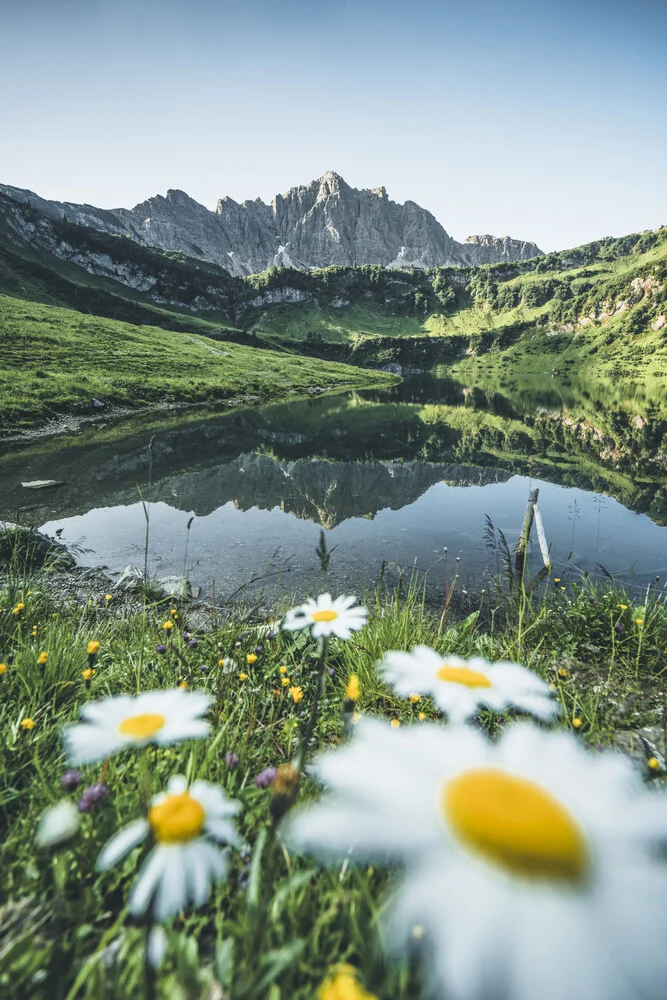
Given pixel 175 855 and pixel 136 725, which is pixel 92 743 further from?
pixel 175 855

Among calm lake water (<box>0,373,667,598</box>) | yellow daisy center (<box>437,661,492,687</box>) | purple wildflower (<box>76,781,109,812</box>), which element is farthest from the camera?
calm lake water (<box>0,373,667,598</box>)

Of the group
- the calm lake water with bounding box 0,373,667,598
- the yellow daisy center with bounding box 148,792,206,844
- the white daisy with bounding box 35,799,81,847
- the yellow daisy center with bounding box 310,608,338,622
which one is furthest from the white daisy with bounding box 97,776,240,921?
the calm lake water with bounding box 0,373,667,598

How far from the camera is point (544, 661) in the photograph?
164 inches

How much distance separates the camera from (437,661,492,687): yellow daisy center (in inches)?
59.1

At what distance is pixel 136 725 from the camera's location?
49.9 inches

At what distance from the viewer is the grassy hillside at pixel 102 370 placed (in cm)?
2844

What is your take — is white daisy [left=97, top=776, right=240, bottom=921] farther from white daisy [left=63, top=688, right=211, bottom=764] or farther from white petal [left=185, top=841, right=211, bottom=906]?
white daisy [left=63, top=688, right=211, bottom=764]

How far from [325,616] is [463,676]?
36.6 inches

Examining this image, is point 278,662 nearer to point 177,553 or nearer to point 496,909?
point 496,909

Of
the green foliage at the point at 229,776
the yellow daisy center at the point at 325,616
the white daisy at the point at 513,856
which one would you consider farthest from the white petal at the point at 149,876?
the yellow daisy center at the point at 325,616

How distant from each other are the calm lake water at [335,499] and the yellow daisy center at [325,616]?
1782 millimetres

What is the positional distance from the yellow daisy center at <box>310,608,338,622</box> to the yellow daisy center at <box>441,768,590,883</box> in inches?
55.4

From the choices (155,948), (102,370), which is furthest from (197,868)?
(102,370)

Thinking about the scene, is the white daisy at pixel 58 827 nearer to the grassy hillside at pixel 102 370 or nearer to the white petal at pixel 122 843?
the white petal at pixel 122 843
